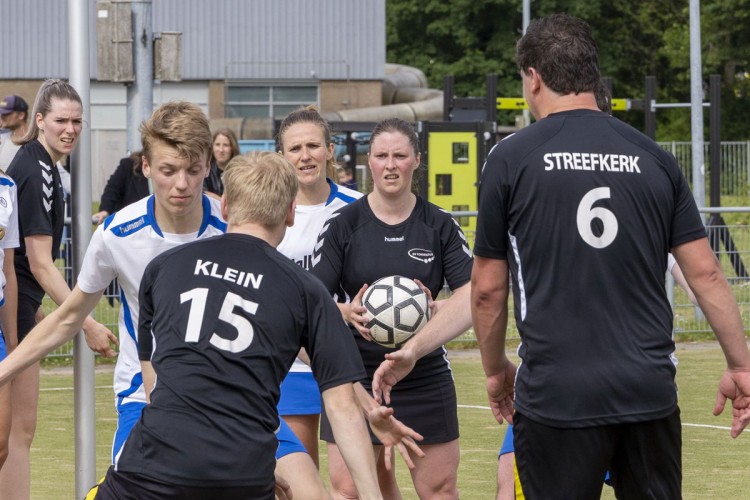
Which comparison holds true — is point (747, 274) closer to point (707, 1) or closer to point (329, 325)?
point (329, 325)

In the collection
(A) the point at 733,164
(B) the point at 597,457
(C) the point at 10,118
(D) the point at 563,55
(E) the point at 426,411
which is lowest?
(E) the point at 426,411

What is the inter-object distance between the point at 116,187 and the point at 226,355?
9839mm

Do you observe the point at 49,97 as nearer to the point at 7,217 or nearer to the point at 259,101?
the point at 7,217

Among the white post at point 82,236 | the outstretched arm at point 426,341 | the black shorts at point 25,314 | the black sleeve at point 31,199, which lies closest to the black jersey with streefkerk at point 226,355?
the outstretched arm at point 426,341

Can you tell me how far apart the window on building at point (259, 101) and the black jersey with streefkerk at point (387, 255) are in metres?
37.4

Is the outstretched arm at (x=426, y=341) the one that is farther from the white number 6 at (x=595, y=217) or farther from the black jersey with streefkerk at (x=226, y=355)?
the black jersey with streefkerk at (x=226, y=355)

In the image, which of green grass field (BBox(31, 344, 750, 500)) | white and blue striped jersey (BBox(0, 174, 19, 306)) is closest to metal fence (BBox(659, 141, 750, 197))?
green grass field (BBox(31, 344, 750, 500))

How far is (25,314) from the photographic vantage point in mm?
→ 7082

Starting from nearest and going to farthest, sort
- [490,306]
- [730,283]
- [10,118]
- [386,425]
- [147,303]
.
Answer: [147,303] → [490,306] → [386,425] → [10,118] → [730,283]

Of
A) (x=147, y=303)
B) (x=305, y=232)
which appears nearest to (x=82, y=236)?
(x=305, y=232)

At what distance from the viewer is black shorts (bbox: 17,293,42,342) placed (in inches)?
277

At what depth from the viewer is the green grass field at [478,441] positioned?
8.42m

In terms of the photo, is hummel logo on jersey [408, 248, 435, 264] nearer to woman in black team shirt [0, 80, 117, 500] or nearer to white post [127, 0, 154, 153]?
woman in black team shirt [0, 80, 117, 500]

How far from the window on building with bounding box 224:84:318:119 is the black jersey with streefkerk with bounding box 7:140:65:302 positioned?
3678 cm
